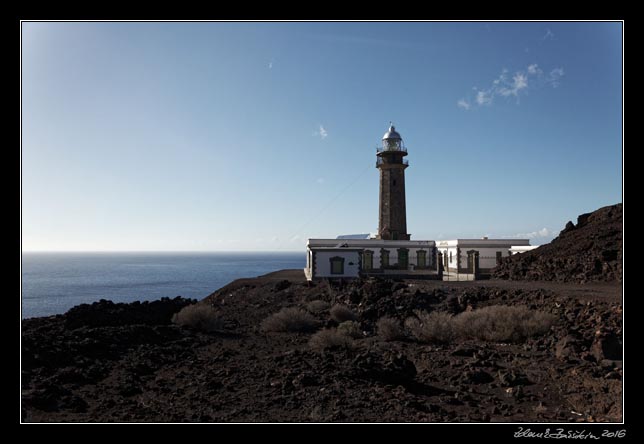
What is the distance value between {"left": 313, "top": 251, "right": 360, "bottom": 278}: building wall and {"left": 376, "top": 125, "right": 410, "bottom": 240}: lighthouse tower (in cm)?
660

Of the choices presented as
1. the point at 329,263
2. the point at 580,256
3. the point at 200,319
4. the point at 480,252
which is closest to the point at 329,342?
the point at 200,319

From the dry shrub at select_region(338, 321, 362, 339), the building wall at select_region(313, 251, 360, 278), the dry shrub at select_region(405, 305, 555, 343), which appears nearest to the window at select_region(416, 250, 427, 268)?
the building wall at select_region(313, 251, 360, 278)

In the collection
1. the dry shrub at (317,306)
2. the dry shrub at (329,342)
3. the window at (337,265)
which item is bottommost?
the dry shrub at (317,306)

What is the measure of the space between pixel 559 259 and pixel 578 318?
992 centimetres

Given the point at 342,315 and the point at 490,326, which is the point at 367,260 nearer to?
the point at 342,315

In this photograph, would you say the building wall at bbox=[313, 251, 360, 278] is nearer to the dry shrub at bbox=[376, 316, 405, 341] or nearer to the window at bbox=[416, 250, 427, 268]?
the window at bbox=[416, 250, 427, 268]

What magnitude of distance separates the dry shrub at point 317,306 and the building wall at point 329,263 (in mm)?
7176

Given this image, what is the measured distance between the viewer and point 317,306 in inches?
706

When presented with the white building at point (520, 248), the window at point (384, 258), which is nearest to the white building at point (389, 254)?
the window at point (384, 258)

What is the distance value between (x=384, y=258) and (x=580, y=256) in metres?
12.5

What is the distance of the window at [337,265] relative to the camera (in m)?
25.7

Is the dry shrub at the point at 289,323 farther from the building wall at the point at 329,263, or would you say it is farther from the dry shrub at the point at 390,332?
the building wall at the point at 329,263

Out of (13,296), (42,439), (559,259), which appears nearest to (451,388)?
(42,439)

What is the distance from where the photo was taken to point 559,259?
64.8 ft
